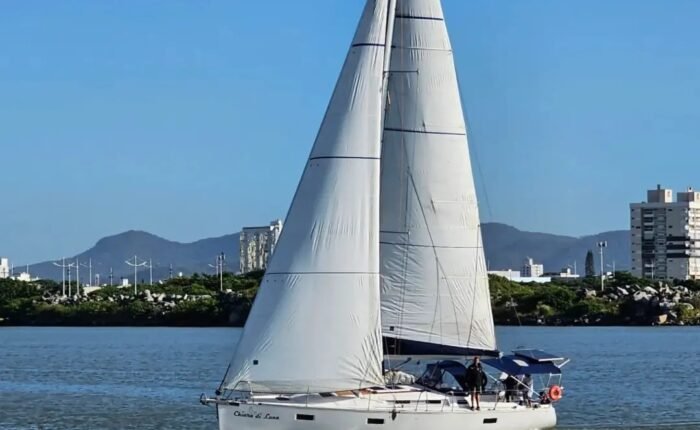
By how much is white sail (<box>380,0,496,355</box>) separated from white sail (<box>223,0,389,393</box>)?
5.34ft

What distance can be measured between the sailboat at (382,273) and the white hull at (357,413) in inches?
1.3

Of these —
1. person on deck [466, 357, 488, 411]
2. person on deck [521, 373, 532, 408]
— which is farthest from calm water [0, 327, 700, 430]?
person on deck [466, 357, 488, 411]

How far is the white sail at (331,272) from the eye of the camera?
35188 millimetres

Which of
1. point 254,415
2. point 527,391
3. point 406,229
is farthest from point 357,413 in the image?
point 406,229

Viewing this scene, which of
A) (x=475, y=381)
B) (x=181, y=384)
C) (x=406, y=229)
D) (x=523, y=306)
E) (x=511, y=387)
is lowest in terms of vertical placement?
(x=181, y=384)

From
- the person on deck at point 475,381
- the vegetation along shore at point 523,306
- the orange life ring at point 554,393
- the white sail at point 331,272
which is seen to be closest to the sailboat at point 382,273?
the white sail at point 331,272

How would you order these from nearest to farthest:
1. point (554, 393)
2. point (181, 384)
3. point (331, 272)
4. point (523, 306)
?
point (331, 272) → point (554, 393) → point (181, 384) → point (523, 306)

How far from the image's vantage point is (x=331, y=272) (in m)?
35.5

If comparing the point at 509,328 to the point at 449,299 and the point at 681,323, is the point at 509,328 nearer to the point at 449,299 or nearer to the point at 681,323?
the point at 681,323

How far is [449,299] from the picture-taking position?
3806cm

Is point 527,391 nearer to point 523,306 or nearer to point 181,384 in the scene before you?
point 181,384

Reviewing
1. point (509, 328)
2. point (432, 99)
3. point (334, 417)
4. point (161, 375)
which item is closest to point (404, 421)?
point (334, 417)

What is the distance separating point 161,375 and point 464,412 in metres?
38.7

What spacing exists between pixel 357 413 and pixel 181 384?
3199cm
